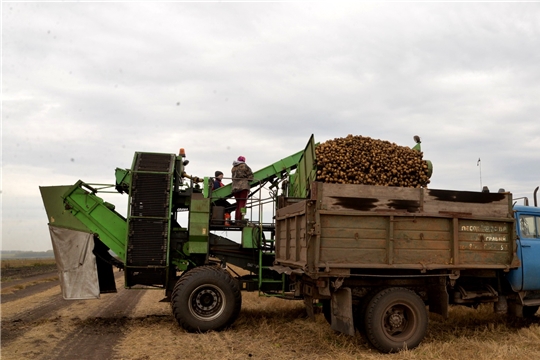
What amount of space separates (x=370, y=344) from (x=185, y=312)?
3.51m

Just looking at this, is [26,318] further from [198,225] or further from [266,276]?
[266,276]

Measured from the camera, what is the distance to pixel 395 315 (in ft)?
25.1

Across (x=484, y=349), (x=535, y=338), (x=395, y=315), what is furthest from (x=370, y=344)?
(x=535, y=338)

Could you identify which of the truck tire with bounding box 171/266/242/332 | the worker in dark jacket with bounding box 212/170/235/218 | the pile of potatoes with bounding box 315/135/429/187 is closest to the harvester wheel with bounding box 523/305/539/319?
the pile of potatoes with bounding box 315/135/429/187

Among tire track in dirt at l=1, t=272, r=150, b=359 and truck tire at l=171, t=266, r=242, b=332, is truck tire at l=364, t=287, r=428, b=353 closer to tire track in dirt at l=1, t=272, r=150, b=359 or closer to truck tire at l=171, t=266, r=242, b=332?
truck tire at l=171, t=266, r=242, b=332

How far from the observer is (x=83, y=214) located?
10.1 m

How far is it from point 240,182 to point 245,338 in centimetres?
342

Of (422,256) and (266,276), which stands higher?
(422,256)

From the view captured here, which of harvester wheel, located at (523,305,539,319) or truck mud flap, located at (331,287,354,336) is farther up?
truck mud flap, located at (331,287,354,336)

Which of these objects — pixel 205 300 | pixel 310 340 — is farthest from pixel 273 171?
pixel 310 340

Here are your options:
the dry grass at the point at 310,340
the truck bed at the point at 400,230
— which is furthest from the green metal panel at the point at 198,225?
the truck bed at the point at 400,230

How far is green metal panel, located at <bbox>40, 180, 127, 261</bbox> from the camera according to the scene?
10.0m

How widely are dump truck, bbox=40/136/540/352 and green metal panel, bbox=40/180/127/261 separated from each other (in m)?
0.02

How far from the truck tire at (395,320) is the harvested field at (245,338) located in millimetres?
186
